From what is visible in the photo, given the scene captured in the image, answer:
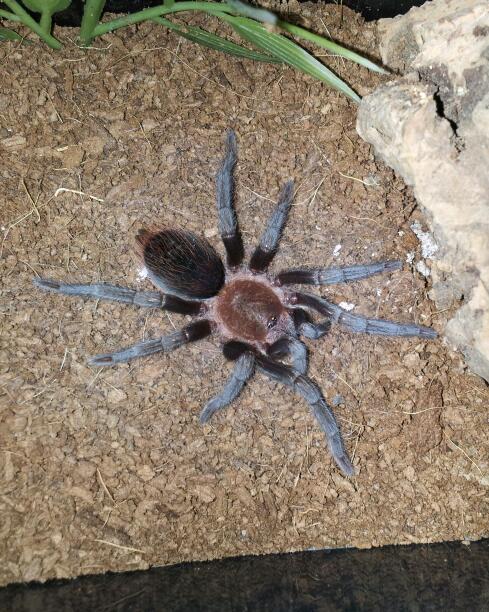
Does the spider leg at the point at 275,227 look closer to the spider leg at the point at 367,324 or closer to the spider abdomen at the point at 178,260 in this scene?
the spider abdomen at the point at 178,260

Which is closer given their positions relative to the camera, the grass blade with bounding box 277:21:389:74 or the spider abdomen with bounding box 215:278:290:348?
the grass blade with bounding box 277:21:389:74

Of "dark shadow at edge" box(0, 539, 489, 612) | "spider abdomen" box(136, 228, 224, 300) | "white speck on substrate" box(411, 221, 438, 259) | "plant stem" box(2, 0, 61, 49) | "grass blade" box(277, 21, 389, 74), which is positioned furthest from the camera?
"white speck on substrate" box(411, 221, 438, 259)

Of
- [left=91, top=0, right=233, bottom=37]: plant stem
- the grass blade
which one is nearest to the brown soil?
[left=91, top=0, right=233, bottom=37]: plant stem

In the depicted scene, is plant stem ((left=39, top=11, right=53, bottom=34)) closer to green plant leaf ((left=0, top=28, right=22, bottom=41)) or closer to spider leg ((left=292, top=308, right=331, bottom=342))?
green plant leaf ((left=0, top=28, right=22, bottom=41))

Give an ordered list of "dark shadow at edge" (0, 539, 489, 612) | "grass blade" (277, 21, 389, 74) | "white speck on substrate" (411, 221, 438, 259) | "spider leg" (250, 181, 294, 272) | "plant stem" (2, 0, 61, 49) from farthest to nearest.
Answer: "white speck on substrate" (411, 221, 438, 259) → "spider leg" (250, 181, 294, 272) → "plant stem" (2, 0, 61, 49) → "grass blade" (277, 21, 389, 74) → "dark shadow at edge" (0, 539, 489, 612)

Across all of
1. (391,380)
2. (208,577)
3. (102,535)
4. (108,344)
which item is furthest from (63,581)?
(391,380)
